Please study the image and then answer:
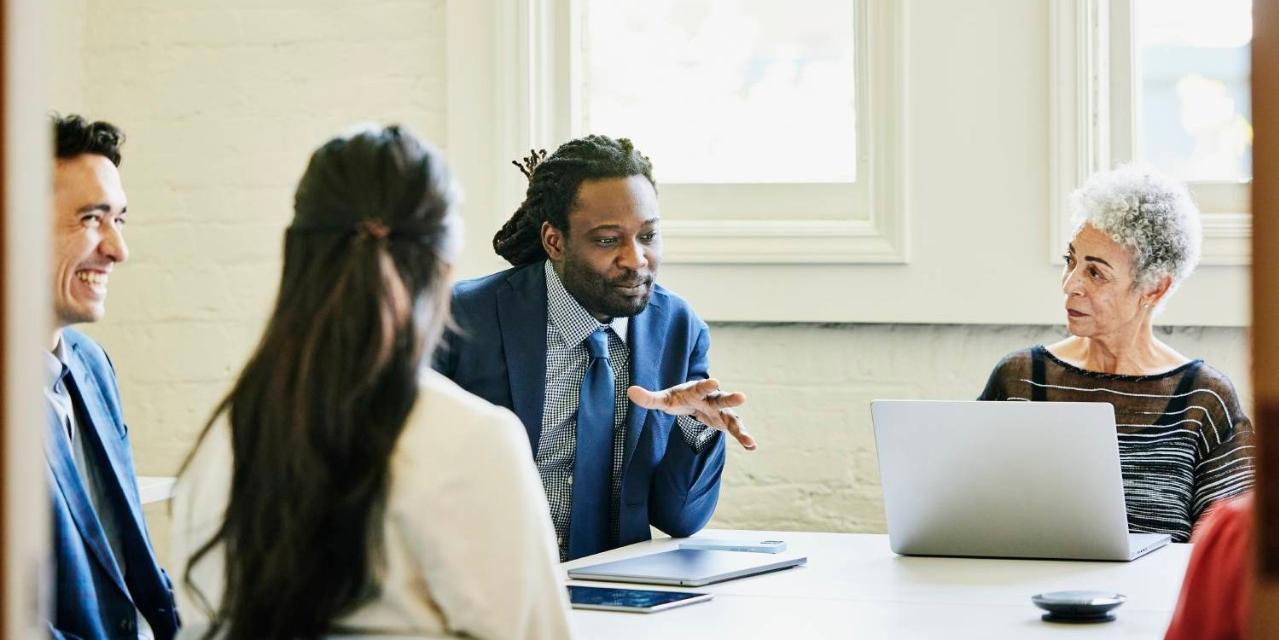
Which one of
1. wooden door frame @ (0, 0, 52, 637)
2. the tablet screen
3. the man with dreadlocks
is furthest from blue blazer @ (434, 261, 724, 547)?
wooden door frame @ (0, 0, 52, 637)

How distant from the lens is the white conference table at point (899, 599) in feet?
5.90

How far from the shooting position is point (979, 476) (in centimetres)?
217

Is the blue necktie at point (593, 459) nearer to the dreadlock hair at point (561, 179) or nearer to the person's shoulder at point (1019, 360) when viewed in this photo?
the dreadlock hair at point (561, 179)

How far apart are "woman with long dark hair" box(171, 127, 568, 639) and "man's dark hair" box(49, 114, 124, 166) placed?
95cm

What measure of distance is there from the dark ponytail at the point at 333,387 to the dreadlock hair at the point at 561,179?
1.26 m

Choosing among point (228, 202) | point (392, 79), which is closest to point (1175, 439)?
point (392, 79)

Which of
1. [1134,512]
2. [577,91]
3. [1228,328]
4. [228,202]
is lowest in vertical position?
[1134,512]

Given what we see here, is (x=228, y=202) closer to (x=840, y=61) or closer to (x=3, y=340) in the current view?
(x=840, y=61)

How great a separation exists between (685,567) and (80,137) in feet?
3.62

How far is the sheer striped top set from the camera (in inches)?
102

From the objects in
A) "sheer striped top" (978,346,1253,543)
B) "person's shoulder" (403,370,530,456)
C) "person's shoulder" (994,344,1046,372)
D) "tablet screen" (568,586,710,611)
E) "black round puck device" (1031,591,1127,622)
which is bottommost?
"tablet screen" (568,586,710,611)

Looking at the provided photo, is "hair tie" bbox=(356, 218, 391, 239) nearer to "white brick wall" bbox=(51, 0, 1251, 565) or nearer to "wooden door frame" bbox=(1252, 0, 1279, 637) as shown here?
"wooden door frame" bbox=(1252, 0, 1279, 637)

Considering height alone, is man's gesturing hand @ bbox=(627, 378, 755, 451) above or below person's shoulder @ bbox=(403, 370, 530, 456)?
below

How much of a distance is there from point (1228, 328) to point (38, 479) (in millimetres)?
2737
